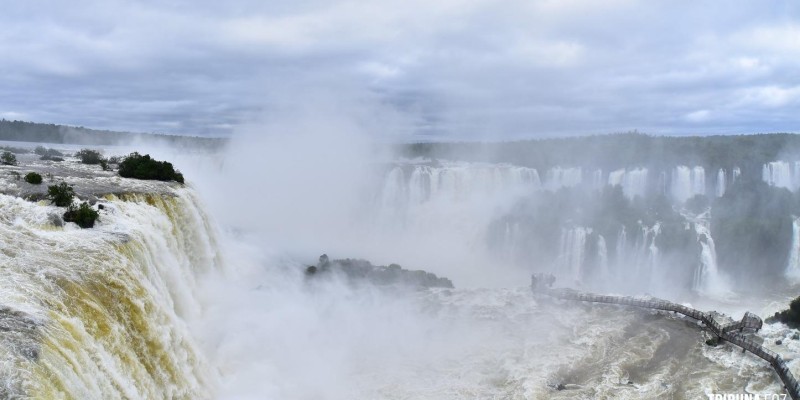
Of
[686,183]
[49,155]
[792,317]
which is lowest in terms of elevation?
[792,317]

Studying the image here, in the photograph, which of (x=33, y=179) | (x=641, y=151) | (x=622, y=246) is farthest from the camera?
(x=641, y=151)

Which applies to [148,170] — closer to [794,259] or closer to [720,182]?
[794,259]

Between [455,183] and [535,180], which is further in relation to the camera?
[535,180]

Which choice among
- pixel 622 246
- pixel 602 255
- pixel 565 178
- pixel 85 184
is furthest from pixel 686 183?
pixel 85 184

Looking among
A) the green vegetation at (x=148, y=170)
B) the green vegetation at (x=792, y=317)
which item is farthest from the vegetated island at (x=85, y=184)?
the green vegetation at (x=792, y=317)

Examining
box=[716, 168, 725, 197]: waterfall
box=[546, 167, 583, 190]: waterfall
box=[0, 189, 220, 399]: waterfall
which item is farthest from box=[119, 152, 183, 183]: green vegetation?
box=[716, 168, 725, 197]: waterfall

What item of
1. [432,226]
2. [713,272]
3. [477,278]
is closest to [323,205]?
[432,226]

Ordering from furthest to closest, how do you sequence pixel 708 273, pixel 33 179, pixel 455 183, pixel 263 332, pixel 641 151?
pixel 641 151
pixel 455 183
pixel 708 273
pixel 263 332
pixel 33 179

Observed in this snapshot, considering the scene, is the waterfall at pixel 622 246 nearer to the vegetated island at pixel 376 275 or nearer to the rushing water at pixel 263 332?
the rushing water at pixel 263 332
